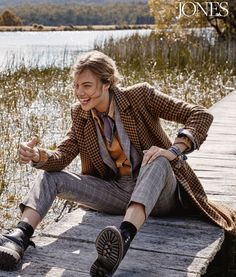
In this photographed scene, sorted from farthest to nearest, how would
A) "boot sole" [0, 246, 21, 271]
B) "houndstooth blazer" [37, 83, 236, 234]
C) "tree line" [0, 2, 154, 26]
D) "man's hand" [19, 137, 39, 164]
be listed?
"tree line" [0, 2, 154, 26] < "houndstooth blazer" [37, 83, 236, 234] < "man's hand" [19, 137, 39, 164] < "boot sole" [0, 246, 21, 271]

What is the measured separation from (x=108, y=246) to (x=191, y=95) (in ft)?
20.8

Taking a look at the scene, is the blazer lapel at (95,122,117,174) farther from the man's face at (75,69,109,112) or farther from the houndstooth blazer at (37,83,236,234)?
the man's face at (75,69,109,112)

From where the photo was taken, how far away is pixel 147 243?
2709 mm

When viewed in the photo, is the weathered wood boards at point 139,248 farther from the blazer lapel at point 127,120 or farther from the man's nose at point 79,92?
the man's nose at point 79,92

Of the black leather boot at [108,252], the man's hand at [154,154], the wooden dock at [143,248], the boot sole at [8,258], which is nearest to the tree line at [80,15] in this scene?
the wooden dock at [143,248]

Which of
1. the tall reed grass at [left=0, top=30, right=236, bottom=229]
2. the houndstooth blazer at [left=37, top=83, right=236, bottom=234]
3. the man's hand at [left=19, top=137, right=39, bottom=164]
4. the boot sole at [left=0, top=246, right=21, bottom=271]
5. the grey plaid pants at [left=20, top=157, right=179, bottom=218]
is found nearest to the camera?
the boot sole at [left=0, top=246, right=21, bottom=271]

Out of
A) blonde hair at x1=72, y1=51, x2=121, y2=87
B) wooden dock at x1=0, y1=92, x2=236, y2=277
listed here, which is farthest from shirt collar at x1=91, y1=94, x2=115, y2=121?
wooden dock at x1=0, y1=92, x2=236, y2=277

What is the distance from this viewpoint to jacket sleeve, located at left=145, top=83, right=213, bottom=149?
2768mm

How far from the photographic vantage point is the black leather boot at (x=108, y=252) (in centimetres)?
229

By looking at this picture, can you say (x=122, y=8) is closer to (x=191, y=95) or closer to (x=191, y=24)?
(x=191, y=24)

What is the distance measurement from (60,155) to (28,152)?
0.65 ft

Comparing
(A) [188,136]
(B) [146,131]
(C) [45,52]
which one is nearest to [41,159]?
(B) [146,131]

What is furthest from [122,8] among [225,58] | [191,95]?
[191,95]

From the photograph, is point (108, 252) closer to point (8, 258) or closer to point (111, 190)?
point (8, 258)
